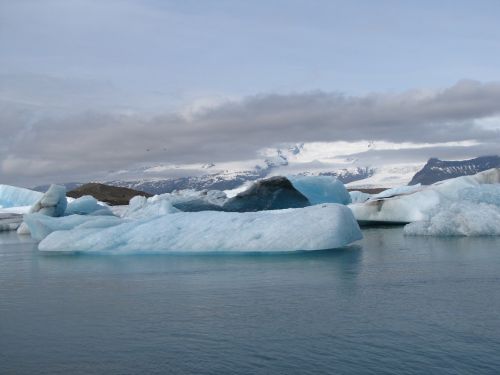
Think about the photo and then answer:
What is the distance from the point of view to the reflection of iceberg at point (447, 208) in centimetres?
1255

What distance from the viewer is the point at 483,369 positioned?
3480mm

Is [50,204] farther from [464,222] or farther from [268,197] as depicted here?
[464,222]

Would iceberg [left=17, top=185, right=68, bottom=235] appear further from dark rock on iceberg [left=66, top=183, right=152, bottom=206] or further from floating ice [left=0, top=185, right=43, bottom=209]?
dark rock on iceberg [left=66, top=183, right=152, bottom=206]

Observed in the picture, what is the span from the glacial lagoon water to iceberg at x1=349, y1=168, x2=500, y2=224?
6830mm

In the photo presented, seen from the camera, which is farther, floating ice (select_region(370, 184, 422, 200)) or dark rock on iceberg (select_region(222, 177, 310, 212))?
dark rock on iceberg (select_region(222, 177, 310, 212))

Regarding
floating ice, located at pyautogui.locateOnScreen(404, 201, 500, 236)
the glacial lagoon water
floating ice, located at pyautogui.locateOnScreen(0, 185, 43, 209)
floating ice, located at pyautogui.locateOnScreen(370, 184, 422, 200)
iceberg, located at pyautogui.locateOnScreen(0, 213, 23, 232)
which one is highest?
floating ice, located at pyautogui.locateOnScreen(0, 185, 43, 209)

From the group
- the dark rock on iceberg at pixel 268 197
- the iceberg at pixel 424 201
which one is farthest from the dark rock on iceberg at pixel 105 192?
the iceberg at pixel 424 201

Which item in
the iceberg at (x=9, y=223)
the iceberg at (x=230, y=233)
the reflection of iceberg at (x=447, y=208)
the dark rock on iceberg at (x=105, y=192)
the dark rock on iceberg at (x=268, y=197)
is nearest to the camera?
the iceberg at (x=230, y=233)

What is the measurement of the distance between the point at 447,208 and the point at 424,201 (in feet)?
7.77

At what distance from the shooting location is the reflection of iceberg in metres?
12.6

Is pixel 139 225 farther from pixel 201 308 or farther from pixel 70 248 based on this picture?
pixel 201 308

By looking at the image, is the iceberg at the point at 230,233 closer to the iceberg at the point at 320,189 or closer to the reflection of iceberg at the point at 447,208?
the reflection of iceberg at the point at 447,208

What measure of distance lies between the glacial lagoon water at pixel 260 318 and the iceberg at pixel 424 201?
269 inches

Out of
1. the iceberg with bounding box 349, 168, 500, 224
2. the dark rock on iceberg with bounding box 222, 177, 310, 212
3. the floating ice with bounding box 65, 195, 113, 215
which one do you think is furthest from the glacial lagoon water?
the floating ice with bounding box 65, 195, 113, 215
